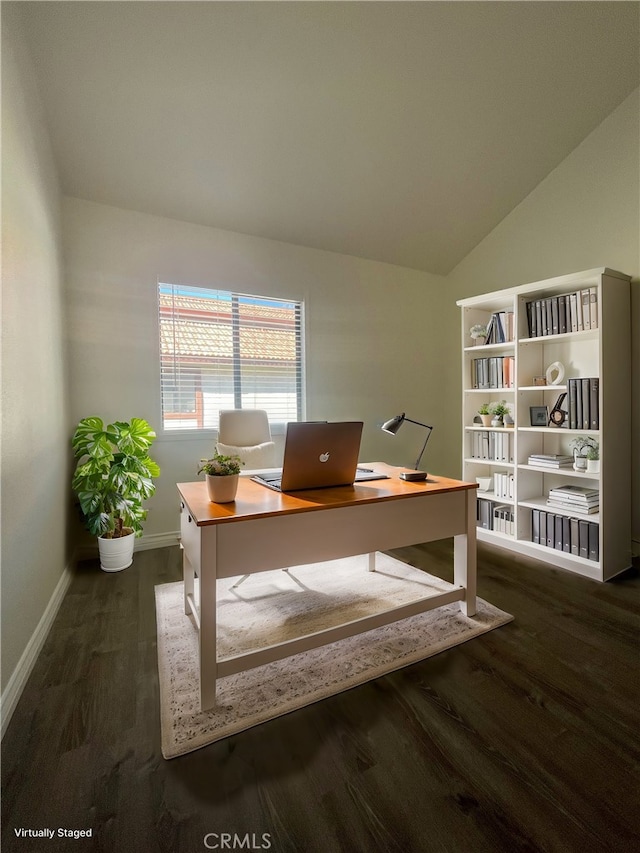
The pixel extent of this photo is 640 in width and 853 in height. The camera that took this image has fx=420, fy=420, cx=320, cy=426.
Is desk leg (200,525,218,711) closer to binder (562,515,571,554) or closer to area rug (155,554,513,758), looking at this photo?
area rug (155,554,513,758)

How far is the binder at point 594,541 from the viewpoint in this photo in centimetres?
265

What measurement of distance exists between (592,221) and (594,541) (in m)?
2.33

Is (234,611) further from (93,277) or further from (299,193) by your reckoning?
(299,193)

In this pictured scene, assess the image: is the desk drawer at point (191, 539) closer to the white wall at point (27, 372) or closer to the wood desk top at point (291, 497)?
the wood desk top at point (291, 497)

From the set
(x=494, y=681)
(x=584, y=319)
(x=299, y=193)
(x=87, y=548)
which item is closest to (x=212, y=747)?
(x=494, y=681)

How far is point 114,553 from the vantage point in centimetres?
279


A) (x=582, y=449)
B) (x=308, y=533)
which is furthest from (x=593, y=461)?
(x=308, y=533)

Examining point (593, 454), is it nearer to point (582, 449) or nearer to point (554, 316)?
point (582, 449)

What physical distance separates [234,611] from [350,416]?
232 cm

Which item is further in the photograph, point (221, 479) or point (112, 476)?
point (112, 476)

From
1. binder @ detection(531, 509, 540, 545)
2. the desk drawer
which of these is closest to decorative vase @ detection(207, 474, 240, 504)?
the desk drawer

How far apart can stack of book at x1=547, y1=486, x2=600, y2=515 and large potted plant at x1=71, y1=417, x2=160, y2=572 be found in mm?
2815

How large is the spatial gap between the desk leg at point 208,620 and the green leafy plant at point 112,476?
1570mm

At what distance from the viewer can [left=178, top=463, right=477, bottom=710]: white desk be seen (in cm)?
149
